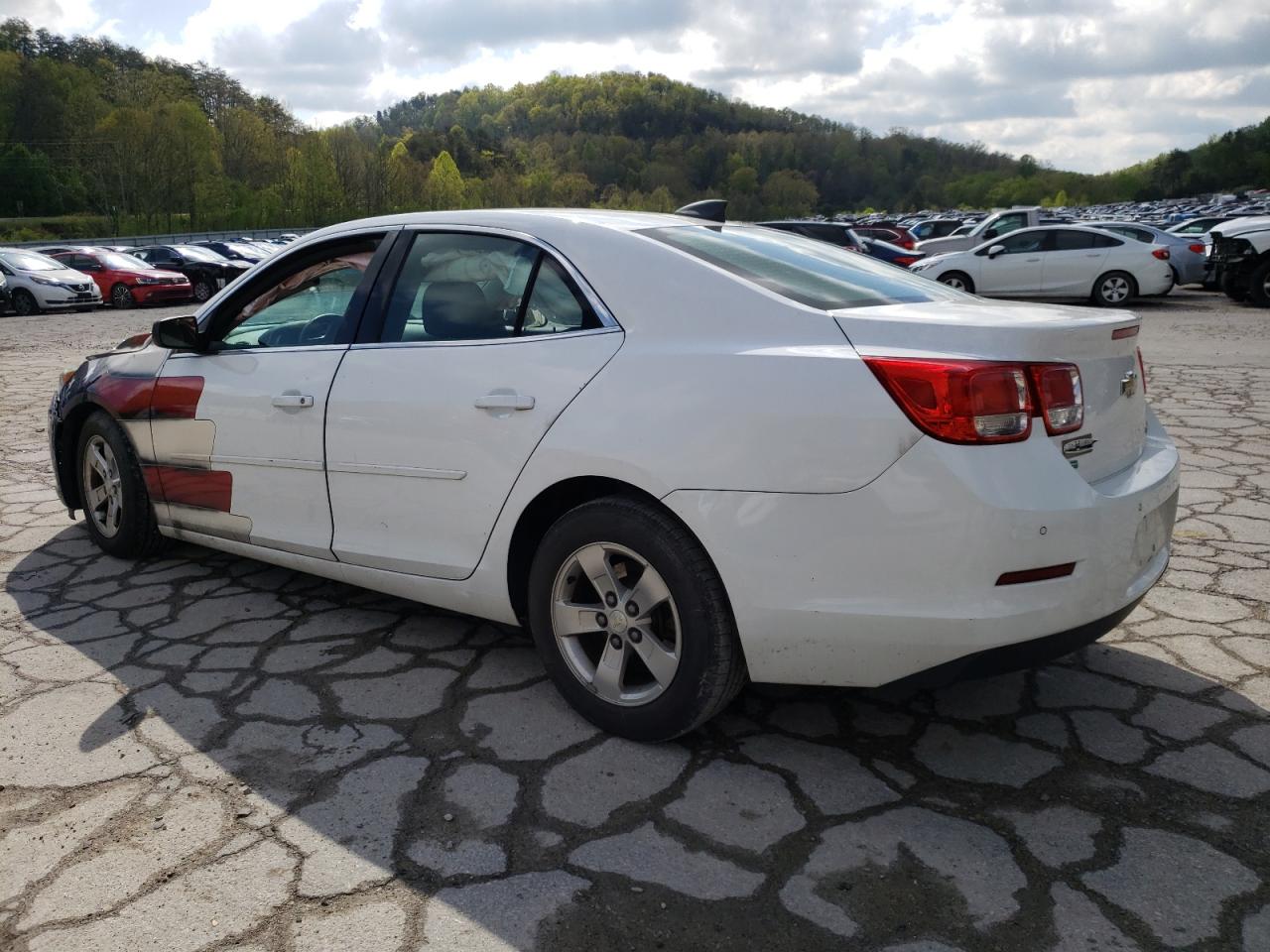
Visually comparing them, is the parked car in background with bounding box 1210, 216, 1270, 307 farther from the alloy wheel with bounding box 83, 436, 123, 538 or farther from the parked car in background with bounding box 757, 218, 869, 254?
the alloy wheel with bounding box 83, 436, 123, 538

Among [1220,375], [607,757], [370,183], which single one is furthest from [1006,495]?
[370,183]

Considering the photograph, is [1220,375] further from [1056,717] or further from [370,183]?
[370,183]

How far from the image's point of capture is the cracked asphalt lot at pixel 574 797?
217 centimetres

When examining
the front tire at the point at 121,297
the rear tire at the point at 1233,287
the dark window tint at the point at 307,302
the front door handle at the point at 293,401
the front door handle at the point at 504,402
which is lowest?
the front tire at the point at 121,297

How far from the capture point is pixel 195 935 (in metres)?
2.15

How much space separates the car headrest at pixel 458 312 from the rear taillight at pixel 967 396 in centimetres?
126

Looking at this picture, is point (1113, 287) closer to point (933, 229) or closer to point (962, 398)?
point (933, 229)

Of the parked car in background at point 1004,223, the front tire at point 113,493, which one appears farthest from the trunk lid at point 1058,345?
the parked car in background at point 1004,223

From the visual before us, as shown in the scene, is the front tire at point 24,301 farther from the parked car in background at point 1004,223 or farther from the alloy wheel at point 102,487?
the alloy wheel at point 102,487

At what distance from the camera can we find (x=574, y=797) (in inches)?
105

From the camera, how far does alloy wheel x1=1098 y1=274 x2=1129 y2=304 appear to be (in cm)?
1709

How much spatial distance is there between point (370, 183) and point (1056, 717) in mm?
90534

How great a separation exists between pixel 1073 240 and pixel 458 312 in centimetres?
1615

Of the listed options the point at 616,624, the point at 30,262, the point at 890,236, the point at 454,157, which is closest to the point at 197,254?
the point at 30,262
